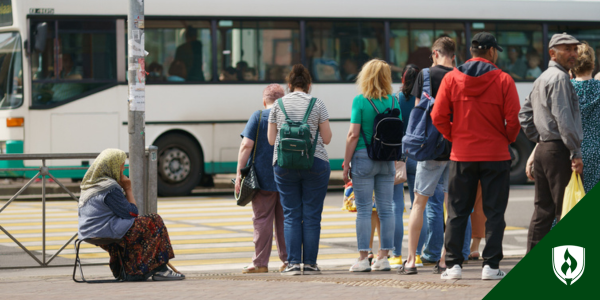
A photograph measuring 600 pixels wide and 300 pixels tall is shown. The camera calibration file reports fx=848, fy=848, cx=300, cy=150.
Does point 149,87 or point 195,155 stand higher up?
point 149,87

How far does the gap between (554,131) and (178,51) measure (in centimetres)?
971

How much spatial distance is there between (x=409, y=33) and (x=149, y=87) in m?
5.04

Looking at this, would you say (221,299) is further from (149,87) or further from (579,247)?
(149,87)

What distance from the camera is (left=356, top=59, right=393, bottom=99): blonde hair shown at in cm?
705

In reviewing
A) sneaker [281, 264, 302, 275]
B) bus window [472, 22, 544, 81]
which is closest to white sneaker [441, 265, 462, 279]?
sneaker [281, 264, 302, 275]

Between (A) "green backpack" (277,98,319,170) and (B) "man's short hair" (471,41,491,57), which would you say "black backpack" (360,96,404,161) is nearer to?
(A) "green backpack" (277,98,319,170)

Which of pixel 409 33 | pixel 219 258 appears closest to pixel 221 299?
pixel 219 258

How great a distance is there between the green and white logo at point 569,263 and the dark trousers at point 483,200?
2.10 ft

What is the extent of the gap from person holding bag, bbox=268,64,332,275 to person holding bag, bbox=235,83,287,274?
327mm

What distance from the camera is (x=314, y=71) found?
Result: 15633mm

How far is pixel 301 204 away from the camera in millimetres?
7125

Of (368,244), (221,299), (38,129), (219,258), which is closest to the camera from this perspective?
(221,299)

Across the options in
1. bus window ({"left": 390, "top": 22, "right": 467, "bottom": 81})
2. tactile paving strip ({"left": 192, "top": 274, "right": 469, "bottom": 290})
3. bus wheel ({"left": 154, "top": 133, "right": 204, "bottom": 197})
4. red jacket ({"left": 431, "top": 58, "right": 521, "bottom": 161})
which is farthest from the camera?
bus window ({"left": 390, "top": 22, "right": 467, "bottom": 81})

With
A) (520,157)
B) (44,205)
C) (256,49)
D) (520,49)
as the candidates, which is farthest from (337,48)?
(44,205)
